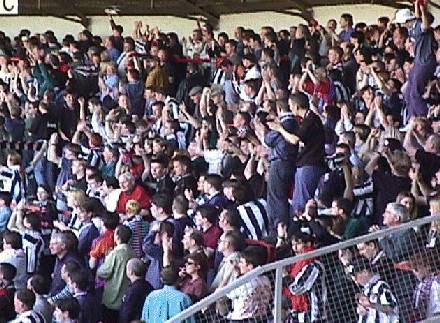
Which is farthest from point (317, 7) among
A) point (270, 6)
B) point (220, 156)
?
point (220, 156)

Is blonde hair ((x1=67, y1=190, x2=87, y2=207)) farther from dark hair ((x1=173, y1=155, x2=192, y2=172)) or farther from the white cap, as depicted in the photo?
the white cap

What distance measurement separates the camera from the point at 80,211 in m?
10.2

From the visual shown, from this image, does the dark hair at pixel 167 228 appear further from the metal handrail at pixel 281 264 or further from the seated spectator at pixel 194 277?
the metal handrail at pixel 281 264

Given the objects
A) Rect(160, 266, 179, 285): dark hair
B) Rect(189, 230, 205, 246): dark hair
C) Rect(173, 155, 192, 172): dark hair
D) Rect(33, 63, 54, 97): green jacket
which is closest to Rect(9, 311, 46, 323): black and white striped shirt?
Rect(160, 266, 179, 285): dark hair

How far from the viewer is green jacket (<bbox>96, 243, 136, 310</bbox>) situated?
29.3 ft

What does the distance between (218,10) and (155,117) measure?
680 cm

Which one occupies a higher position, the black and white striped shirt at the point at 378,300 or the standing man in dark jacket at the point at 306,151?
the standing man in dark jacket at the point at 306,151

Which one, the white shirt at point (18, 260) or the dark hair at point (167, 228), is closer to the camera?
the dark hair at point (167, 228)

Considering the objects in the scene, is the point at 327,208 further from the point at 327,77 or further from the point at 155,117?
the point at 155,117

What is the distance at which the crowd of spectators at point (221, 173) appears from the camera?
24.2ft

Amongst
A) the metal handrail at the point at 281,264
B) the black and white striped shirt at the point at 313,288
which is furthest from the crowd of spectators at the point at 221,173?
the metal handrail at the point at 281,264

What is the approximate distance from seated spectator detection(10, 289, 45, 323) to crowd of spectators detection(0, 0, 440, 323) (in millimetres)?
12

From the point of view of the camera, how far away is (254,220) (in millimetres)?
9672

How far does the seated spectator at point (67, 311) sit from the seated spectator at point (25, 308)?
125 millimetres
